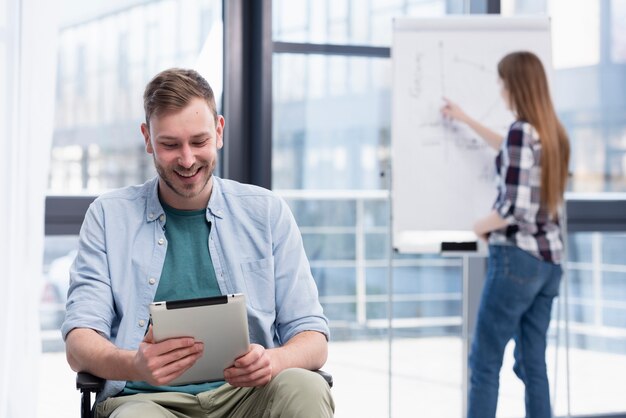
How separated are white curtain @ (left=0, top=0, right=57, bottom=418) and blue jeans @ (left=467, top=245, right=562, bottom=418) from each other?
5.13 ft

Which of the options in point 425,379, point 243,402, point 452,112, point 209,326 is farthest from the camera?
point 425,379

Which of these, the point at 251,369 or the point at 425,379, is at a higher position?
the point at 251,369

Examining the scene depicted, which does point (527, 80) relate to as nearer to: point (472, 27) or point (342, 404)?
point (472, 27)

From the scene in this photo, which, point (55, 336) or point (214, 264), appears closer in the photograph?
point (214, 264)

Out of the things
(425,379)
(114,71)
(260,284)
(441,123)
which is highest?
(114,71)

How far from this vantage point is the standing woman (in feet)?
9.12

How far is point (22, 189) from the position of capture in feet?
9.57

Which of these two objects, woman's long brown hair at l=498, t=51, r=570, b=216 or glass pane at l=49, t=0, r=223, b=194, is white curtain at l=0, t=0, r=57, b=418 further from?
woman's long brown hair at l=498, t=51, r=570, b=216

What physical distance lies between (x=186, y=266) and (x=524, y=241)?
4.41 feet

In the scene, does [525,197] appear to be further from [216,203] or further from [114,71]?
[114,71]

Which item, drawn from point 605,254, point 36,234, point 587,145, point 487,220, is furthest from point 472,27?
point 36,234

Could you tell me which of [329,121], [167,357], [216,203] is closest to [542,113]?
[329,121]

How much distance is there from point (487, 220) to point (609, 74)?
146cm

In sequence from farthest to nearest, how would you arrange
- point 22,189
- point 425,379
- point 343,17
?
1. point 425,379
2. point 343,17
3. point 22,189
